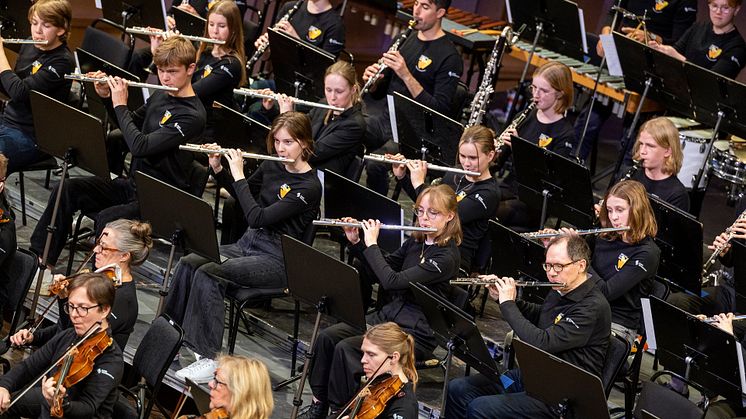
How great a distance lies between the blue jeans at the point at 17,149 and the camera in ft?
24.0

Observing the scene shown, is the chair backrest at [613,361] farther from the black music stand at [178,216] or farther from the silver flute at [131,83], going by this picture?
the silver flute at [131,83]

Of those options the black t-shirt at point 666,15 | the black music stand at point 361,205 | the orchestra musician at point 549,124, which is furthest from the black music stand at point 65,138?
the black t-shirt at point 666,15

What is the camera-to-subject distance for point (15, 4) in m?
8.19

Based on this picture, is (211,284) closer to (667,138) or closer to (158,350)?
(158,350)

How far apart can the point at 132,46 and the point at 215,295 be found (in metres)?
2.83

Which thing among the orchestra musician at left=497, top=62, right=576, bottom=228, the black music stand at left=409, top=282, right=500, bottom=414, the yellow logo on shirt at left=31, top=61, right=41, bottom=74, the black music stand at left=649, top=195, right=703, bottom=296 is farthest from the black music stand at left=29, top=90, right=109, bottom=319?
the black music stand at left=649, top=195, right=703, bottom=296

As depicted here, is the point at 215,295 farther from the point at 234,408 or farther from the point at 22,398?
the point at 234,408

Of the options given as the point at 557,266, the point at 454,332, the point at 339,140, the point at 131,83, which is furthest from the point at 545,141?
the point at 131,83

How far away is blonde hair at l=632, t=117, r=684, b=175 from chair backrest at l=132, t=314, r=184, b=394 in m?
2.88

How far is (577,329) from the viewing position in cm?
543

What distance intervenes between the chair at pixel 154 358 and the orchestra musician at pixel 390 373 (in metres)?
0.88

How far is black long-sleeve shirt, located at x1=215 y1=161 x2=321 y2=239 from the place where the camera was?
6.29 metres

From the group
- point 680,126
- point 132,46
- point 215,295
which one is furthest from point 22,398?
point 680,126

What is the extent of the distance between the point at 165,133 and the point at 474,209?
181 centimetres
